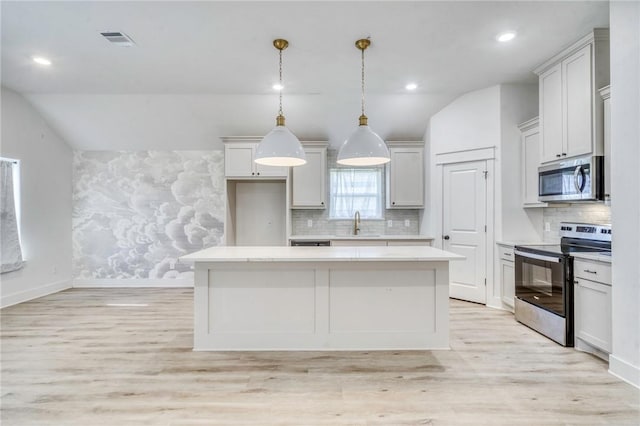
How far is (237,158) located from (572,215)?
4.41 metres

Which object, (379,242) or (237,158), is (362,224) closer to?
(379,242)

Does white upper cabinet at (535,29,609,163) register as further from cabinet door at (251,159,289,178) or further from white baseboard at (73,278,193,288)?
white baseboard at (73,278,193,288)

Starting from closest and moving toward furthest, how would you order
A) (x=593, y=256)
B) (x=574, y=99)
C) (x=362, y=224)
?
(x=593, y=256)
(x=574, y=99)
(x=362, y=224)

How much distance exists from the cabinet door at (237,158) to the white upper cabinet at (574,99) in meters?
3.83

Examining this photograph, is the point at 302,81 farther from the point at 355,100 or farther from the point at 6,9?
the point at 6,9

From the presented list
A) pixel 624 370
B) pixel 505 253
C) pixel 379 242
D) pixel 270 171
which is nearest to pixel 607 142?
pixel 505 253

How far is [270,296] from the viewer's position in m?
2.82

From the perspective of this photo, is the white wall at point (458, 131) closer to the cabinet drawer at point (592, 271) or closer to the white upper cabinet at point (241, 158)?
the cabinet drawer at point (592, 271)

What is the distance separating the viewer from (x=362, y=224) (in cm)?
535

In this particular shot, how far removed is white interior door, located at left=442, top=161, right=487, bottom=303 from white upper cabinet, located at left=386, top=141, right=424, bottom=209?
50 cm

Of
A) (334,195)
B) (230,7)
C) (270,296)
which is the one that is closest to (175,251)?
(334,195)

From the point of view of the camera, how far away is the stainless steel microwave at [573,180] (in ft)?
9.34

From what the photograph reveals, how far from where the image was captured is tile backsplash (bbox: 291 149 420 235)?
211 inches

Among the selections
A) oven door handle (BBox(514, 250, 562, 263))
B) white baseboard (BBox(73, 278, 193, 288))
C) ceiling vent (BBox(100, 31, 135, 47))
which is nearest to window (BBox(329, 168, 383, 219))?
oven door handle (BBox(514, 250, 562, 263))
